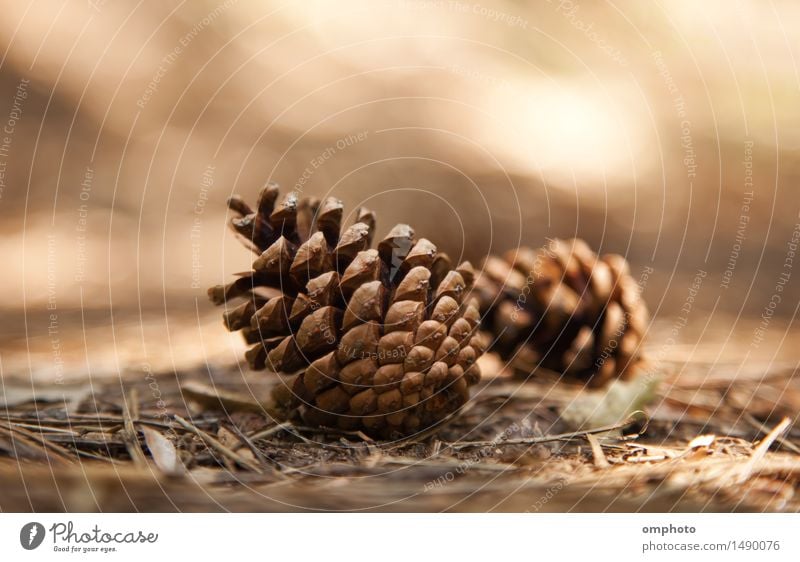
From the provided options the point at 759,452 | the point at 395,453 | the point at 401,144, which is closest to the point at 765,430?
the point at 759,452

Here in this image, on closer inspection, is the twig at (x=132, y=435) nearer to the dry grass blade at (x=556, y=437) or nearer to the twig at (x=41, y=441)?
the twig at (x=41, y=441)

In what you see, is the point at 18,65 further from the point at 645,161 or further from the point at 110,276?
the point at 645,161

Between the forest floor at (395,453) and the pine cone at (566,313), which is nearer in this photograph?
the forest floor at (395,453)

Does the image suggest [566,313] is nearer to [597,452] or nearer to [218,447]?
[597,452]
